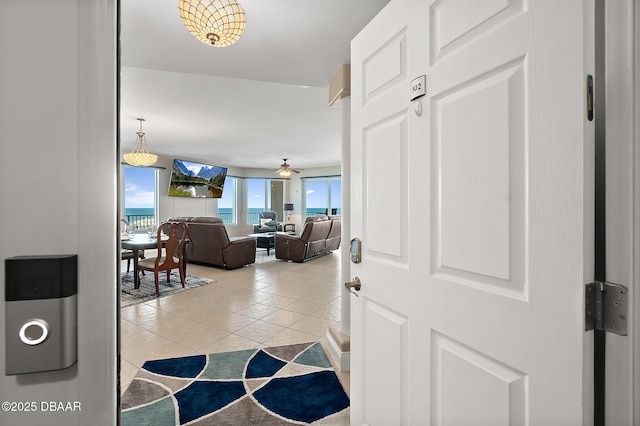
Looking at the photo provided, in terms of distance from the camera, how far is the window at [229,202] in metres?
10.6

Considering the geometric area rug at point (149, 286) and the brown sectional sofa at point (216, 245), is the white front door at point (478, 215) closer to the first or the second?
the geometric area rug at point (149, 286)

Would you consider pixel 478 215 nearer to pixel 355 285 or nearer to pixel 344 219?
pixel 355 285

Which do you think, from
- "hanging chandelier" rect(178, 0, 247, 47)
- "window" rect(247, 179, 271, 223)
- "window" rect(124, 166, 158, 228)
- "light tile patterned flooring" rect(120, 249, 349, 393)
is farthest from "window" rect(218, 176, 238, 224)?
"hanging chandelier" rect(178, 0, 247, 47)

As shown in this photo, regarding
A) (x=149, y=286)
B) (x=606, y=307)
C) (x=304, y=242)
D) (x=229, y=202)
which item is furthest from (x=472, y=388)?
(x=229, y=202)

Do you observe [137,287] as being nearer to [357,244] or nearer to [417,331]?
[357,244]

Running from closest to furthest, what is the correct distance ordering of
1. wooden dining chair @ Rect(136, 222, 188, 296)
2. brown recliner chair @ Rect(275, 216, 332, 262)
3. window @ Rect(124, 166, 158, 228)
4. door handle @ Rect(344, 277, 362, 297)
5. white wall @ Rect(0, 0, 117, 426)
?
1. white wall @ Rect(0, 0, 117, 426)
2. door handle @ Rect(344, 277, 362, 297)
3. wooden dining chair @ Rect(136, 222, 188, 296)
4. brown recliner chair @ Rect(275, 216, 332, 262)
5. window @ Rect(124, 166, 158, 228)

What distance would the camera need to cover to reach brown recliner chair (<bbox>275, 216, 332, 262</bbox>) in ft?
21.0

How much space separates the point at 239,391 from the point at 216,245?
4.10 meters

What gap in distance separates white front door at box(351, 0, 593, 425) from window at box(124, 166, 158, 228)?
325 inches

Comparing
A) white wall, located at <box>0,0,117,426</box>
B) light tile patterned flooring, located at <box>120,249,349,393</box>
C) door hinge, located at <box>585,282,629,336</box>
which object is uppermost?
white wall, located at <box>0,0,117,426</box>

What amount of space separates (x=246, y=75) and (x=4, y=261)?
7.56ft

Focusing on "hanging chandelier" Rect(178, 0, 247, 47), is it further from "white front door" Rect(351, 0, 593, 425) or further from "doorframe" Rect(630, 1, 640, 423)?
"doorframe" Rect(630, 1, 640, 423)

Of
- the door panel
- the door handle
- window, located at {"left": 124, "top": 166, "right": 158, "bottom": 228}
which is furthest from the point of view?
window, located at {"left": 124, "top": 166, "right": 158, "bottom": 228}

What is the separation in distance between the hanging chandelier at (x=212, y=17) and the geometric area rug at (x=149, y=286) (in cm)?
339
